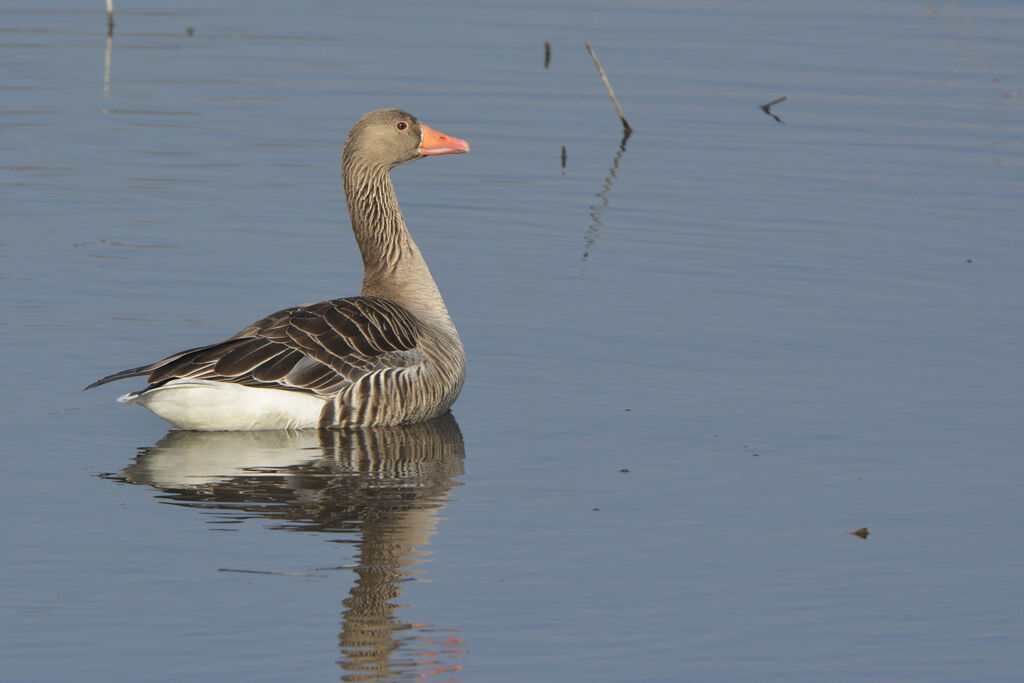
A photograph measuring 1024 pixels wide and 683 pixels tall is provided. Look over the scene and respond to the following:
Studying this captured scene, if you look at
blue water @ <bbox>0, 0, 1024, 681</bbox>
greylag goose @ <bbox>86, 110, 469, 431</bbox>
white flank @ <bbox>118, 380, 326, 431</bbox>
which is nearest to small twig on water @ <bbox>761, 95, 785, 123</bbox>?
blue water @ <bbox>0, 0, 1024, 681</bbox>

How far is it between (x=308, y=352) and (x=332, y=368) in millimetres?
210

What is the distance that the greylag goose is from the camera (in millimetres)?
10977

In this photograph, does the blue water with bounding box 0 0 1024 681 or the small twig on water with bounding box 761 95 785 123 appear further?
the small twig on water with bounding box 761 95 785 123

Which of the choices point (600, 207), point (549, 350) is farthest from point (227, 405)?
point (600, 207)

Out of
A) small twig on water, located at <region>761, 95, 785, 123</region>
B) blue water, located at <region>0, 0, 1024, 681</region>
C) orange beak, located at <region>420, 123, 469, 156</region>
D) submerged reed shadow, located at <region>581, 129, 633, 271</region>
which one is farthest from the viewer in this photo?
small twig on water, located at <region>761, 95, 785, 123</region>

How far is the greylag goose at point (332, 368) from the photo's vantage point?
432 inches

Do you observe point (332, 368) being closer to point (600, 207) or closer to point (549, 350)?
point (549, 350)

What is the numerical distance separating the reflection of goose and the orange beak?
255 centimetres

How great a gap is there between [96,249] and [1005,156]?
36.0ft

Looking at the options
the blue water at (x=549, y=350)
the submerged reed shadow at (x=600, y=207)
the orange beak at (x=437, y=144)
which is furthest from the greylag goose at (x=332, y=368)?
the submerged reed shadow at (x=600, y=207)

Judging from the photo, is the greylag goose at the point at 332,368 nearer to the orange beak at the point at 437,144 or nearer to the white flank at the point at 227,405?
the white flank at the point at 227,405

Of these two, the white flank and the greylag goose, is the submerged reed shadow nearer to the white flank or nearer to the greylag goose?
the greylag goose

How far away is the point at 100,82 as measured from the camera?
73.8ft

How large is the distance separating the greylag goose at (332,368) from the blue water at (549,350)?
306 mm
